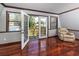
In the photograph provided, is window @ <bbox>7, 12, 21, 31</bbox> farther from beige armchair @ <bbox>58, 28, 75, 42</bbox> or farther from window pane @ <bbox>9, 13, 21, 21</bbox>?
beige armchair @ <bbox>58, 28, 75, 42</bbox>

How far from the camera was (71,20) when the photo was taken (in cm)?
754

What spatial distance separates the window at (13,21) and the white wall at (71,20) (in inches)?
129

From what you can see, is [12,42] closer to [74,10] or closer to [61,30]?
[61,30]

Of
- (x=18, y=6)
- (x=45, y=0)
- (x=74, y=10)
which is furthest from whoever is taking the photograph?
(x=74, y=10)

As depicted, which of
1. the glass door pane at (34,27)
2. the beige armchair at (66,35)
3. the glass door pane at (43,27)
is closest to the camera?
the beige armchair at (66,35)

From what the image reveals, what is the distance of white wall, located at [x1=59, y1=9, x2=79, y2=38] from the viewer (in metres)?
7.24

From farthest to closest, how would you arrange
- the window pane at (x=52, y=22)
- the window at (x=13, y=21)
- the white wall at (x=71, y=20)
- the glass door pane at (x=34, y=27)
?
the window pane at (x=52, y=22) < the glass door pane at (x=34, y=27) < the white wall at (x=71, y=20) < the window at (x=13, y=21)

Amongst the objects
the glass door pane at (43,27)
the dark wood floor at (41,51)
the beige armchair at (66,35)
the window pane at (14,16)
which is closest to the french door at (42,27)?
the glass door pane at (43,27)

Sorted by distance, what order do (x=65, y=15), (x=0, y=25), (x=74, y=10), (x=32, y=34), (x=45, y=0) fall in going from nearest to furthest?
(x=45, y=0), (x=0, y=25), (x=74, y=10), (x=65, y=15), (x=32, y=34)

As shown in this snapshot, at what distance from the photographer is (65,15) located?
7.71m

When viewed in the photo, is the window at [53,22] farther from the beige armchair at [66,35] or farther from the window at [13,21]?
the window at [13,21]

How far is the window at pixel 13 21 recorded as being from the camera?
6.07 m

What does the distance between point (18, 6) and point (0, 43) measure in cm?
214

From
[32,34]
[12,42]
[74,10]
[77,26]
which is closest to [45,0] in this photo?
[12,42]
